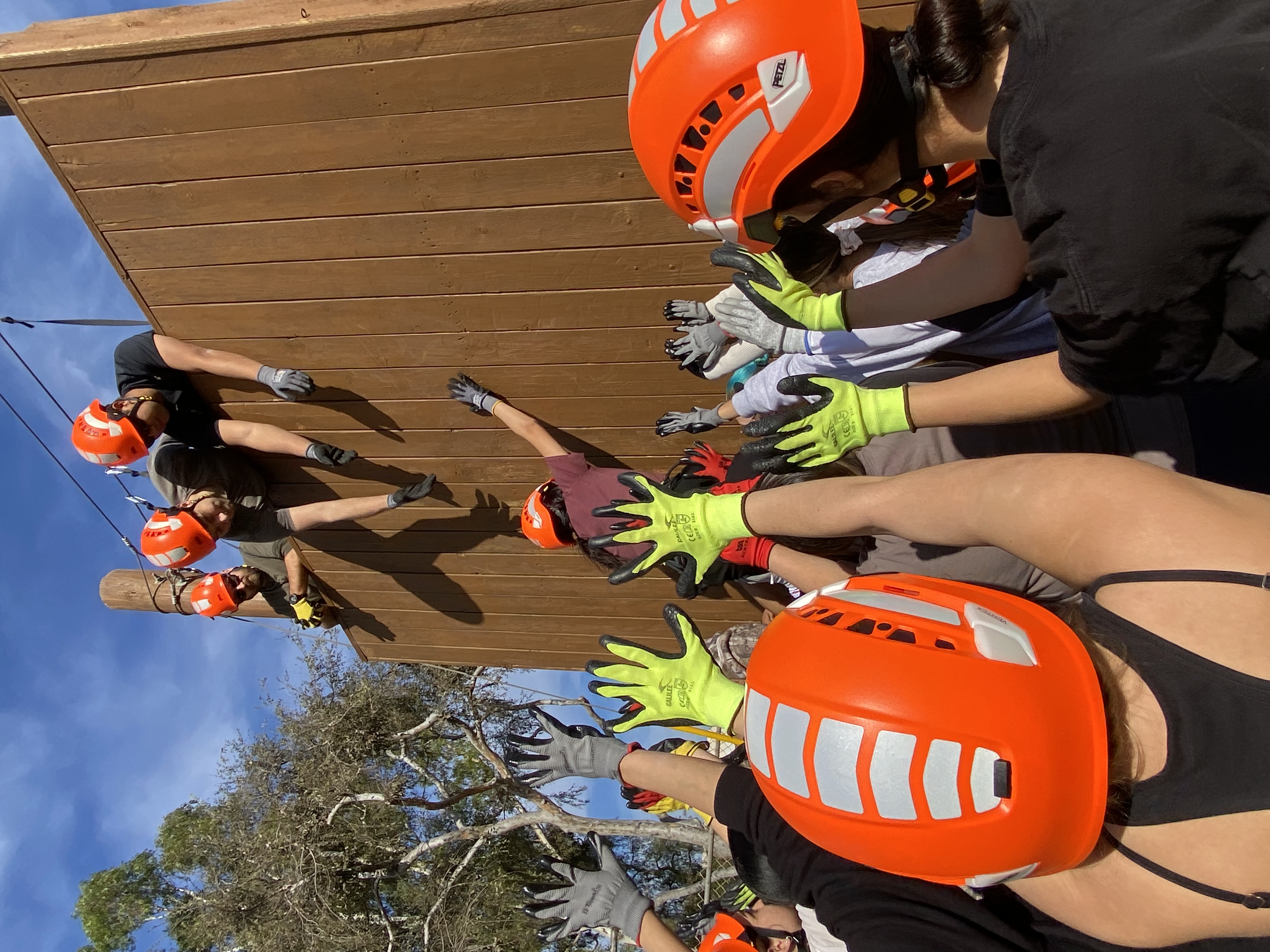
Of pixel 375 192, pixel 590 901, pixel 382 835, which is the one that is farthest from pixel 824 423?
pixel 382 835

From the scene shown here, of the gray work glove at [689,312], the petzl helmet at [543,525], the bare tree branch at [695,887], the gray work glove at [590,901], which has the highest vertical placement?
the gray work glove at [689,312]

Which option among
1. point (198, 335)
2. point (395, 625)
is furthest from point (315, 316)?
A: point (395, 625)

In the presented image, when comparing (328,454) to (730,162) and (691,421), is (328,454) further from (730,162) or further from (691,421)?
(730,162)

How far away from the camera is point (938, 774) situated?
3.91ft

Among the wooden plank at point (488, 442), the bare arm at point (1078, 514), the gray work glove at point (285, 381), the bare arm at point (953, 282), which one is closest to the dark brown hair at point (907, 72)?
the bare arm at point (953, 282)

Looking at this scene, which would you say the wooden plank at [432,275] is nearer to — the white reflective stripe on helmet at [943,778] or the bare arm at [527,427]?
the bare arm at [527,427]

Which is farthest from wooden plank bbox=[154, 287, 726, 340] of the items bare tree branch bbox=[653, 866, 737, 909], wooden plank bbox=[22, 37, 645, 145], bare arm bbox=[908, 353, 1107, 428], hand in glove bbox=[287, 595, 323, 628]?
bare tree branch bbox=[653, 866, 737, 909]

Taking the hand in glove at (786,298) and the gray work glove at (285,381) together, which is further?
the gray work glove at (285,381)

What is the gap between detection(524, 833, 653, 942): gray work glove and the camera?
310cm

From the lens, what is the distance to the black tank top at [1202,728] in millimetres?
1045

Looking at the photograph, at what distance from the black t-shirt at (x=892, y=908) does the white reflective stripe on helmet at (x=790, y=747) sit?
497 mm

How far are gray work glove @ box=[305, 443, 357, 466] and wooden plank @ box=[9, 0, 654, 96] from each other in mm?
1732

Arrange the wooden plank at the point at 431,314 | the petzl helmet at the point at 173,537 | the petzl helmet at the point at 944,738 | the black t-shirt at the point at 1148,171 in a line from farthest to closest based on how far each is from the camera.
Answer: the petzl helmet at the point at 173,537, the wooden plank at the point at 431,314, the petzl helmet at the point at 944,738, the black t-shirt at the point at 1148,171

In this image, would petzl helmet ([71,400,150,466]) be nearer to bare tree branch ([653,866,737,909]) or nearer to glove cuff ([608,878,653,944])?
glove cuff ([608,878,653,944])
